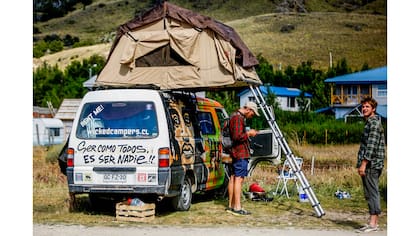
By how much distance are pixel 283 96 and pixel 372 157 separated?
2264 mm

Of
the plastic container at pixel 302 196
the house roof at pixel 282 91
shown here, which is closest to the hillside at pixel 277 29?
the house roof at pixel 282 91

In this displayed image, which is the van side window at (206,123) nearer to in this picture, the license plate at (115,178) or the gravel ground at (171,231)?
the license plate at (115,178)

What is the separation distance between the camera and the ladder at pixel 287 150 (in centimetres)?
1024

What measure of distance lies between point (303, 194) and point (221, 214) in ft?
4.39

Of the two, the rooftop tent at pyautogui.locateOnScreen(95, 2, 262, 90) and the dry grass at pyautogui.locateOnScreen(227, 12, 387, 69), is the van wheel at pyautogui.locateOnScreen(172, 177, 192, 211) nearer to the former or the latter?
the rooftop tent at pyautogui.locateOnScreen(95, 2, 262, 90)

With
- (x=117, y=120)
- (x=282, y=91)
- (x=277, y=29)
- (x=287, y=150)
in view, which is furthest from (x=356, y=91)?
(x=117, y=120)

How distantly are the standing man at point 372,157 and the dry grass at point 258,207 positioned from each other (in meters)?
0.18

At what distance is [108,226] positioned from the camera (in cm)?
981

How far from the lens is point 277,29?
35.9 feet

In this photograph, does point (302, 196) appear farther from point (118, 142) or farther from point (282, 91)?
point (118, 142)

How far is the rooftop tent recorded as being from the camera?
10453 millimetres
